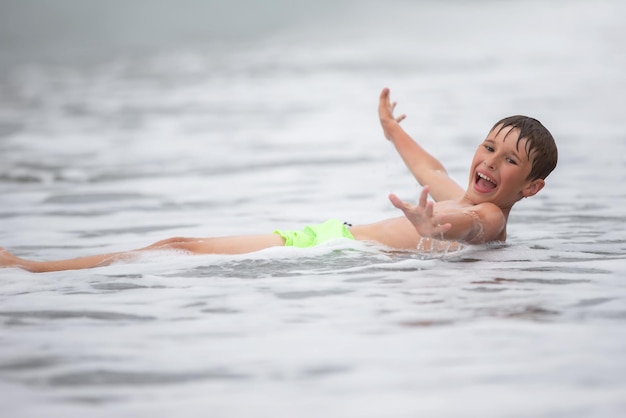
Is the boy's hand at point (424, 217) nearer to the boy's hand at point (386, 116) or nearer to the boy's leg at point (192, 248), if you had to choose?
the boy's leg at point (192, 248)

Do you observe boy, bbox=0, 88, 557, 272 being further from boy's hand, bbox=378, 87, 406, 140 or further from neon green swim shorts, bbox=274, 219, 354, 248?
boy's hand, bbox=378, 87, 406, 140

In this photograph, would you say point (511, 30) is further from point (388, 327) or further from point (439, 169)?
point (388, 327)

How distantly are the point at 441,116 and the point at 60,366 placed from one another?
344 inches

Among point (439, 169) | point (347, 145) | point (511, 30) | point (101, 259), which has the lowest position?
point (101, 259)

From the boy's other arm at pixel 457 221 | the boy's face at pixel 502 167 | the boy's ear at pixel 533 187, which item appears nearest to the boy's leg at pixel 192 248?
the boy's other arm at pixel 457 221

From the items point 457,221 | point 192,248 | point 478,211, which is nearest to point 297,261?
point 192,248

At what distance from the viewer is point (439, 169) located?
18.6 ft

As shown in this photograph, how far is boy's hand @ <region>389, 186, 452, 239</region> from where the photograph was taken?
4.11m

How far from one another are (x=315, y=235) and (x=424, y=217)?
0.95 m

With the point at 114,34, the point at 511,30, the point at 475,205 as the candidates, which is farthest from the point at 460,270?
the point at 114,34

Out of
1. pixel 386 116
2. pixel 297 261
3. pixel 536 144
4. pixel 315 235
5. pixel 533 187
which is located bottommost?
pixel 297 261

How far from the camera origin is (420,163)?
5.66 metres

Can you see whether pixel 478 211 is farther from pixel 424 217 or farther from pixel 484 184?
pixel 424 217

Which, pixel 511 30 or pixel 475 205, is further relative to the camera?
pixel 511 30
